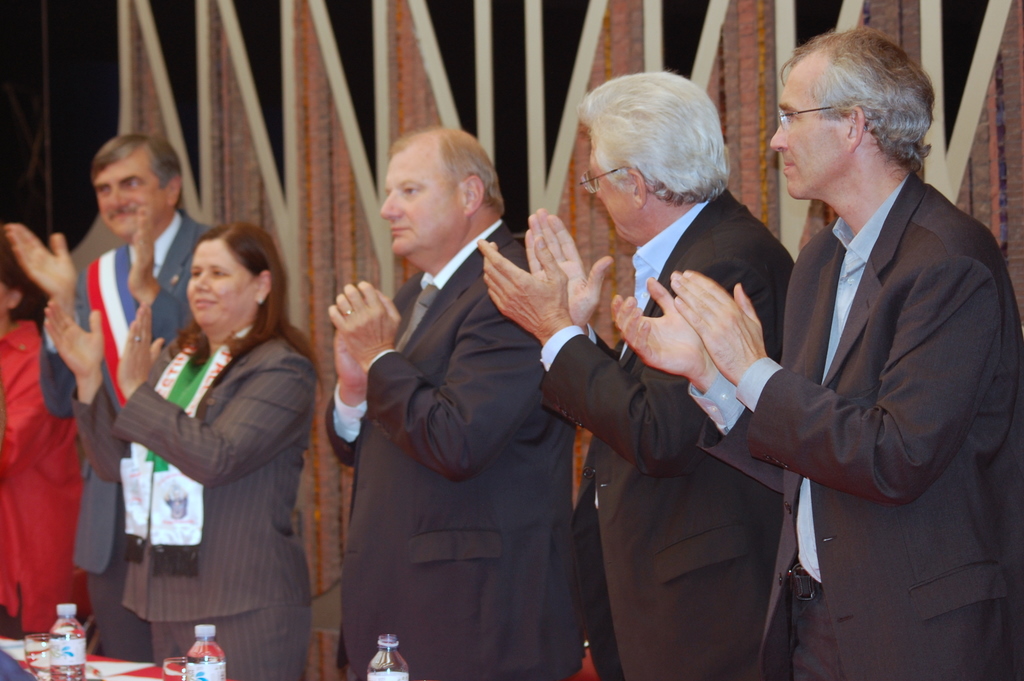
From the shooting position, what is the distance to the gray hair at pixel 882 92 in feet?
5.74

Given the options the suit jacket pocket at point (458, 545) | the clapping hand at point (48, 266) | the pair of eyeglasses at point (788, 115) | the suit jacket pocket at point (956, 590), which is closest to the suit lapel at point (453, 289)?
the suit jacket pocket at point (458, 545)

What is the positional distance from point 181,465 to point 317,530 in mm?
1540

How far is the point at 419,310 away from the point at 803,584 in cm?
119

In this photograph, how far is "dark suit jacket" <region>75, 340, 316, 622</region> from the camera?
265 cm

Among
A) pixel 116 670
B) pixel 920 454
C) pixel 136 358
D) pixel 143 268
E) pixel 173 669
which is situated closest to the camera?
pixel 920 454

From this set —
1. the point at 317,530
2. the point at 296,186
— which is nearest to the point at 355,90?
the point at 296,186

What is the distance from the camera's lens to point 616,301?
193 centimetres

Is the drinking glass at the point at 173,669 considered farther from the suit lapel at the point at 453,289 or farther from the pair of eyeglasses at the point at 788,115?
the pair of eyeglasses at the point at 788,115

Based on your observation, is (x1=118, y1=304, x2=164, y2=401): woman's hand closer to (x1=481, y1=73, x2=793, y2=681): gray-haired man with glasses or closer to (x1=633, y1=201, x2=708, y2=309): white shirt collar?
(x1=481, y1=73, x2=793, y2=681): gray-haired man with glasses

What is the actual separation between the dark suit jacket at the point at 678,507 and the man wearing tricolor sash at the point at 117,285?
162 centimetres

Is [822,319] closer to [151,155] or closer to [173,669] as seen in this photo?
[173,669]

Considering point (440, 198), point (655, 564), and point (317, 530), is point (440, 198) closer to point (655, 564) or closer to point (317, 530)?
point (655, 564)

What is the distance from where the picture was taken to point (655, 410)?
1911mm

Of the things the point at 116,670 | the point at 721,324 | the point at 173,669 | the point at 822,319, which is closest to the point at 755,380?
the point at 721,324
